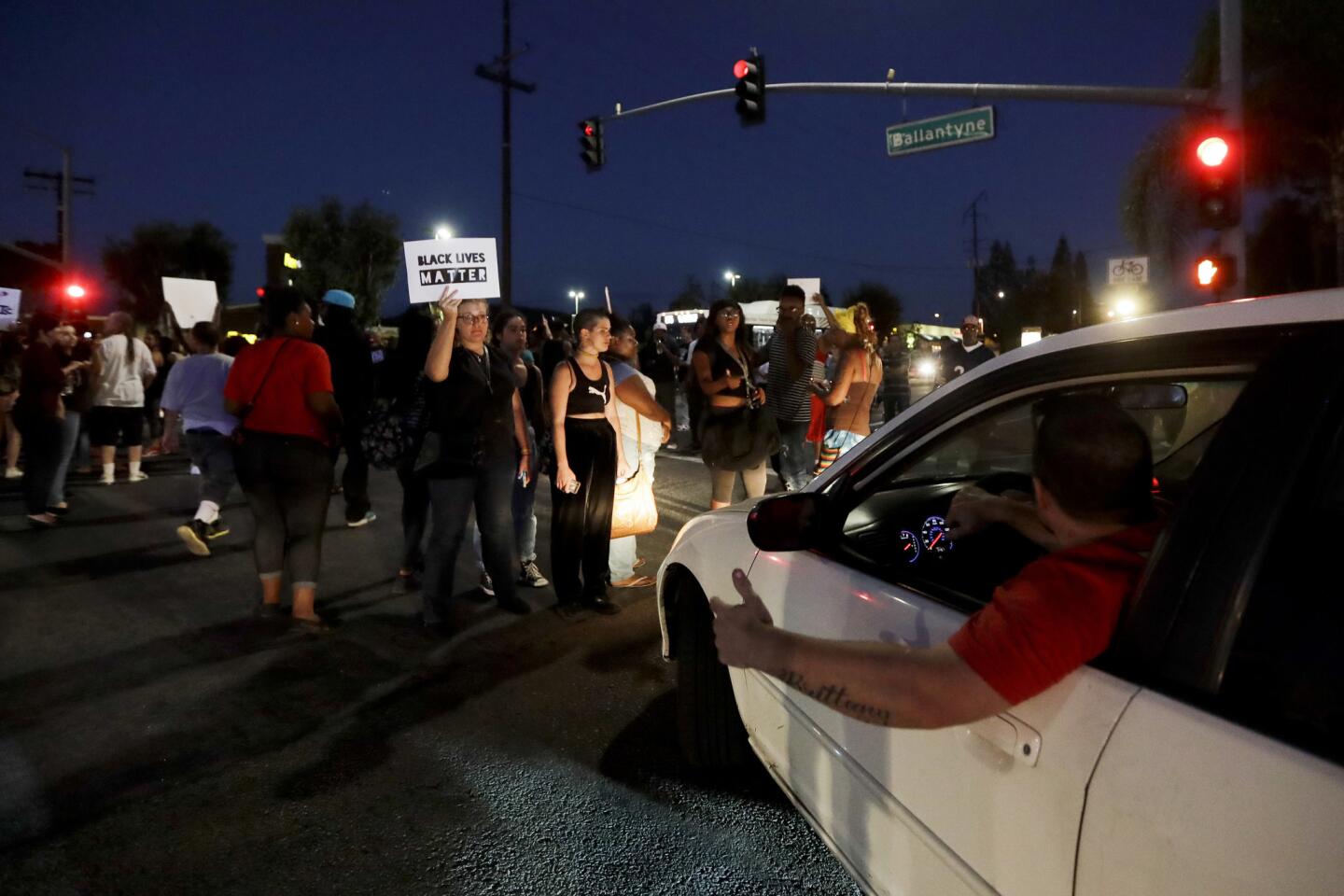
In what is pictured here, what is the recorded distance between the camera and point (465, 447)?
184 inches

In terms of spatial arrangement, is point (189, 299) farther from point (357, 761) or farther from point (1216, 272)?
point (1216, 272)

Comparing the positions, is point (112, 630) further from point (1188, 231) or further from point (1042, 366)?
point (1188, 231)

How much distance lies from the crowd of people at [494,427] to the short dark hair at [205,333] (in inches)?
15.0

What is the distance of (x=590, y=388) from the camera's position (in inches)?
192

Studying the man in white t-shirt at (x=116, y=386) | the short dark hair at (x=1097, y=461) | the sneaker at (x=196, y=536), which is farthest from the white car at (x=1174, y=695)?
the man in white t-shirt at (x=116, y=386)

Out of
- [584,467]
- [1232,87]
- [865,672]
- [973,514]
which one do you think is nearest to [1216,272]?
[1232,87]

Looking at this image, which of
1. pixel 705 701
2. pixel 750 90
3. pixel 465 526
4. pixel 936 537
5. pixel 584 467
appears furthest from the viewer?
pixel 750 90

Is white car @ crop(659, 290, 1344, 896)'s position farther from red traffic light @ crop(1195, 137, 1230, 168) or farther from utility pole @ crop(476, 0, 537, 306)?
utility pole @ crop(476, 0, 537, 306)

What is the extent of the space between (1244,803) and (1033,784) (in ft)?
1.17

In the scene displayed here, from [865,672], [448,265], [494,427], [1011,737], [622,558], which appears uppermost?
[448,265]

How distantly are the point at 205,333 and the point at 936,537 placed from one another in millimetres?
6613

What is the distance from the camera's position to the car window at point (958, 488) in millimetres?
2068

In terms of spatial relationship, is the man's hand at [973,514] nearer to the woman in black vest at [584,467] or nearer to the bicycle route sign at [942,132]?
the woman in black vest at [584,467]

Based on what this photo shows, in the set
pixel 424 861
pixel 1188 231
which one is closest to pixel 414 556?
pixel 424 861
